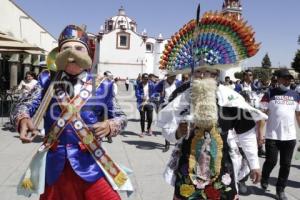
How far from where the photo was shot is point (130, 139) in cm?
1010

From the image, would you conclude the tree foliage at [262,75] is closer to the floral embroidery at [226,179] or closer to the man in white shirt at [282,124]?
the man in white shirt at [282,124]

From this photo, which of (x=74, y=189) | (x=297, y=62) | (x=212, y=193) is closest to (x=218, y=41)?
(x=212, y=193)

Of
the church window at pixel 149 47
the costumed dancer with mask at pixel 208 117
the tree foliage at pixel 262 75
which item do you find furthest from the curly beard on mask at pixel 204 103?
the church window at pixel 149 47

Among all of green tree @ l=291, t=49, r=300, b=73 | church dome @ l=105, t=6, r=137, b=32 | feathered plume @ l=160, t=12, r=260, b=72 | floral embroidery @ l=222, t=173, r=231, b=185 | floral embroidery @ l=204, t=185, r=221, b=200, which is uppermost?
church dome @ l=105, t=6, r=137, b=32

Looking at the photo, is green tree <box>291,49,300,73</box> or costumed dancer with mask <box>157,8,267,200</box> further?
green tree <box>291,49,300,73</box>

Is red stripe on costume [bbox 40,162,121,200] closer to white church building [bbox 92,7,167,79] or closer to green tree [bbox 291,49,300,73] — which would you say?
white church building [bbox 92,7,167,79]

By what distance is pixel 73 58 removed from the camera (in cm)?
279

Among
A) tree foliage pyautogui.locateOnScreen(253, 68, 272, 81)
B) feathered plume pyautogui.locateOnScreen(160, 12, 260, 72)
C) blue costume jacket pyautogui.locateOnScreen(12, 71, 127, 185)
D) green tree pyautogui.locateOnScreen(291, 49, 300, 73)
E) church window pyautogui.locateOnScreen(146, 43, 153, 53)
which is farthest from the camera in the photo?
church window pyautogui.locateOnScreen(146, 43, 153, 53)

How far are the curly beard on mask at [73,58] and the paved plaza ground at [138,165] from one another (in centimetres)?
258

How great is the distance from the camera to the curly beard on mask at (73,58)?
9.09 ft

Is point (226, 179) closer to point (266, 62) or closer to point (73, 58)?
point (73, 58)

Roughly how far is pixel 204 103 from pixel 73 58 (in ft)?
3.13

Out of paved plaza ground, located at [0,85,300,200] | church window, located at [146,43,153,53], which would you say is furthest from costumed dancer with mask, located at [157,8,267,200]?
church window, located at [146,43,153,53]

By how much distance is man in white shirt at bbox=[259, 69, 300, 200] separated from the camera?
5.45 metres
